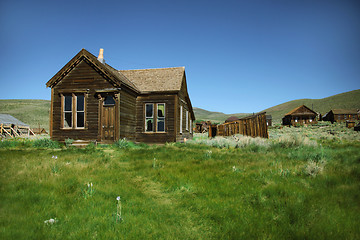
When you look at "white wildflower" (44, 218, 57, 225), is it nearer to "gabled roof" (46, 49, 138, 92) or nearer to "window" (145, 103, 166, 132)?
"gabled roof" (46, 49, 138, 92)

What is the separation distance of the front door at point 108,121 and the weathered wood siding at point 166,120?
2909mm

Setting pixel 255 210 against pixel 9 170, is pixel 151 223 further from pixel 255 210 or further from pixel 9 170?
pixel 9 170

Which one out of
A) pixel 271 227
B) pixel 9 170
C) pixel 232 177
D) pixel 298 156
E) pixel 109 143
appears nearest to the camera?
pixel 271 227

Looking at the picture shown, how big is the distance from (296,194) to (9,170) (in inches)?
287

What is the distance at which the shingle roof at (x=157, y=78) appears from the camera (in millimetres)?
17531

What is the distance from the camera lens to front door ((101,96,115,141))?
48.6ft

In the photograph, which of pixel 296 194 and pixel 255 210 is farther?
pixel 296 194

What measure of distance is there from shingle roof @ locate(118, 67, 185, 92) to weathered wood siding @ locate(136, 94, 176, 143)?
63 centimetres

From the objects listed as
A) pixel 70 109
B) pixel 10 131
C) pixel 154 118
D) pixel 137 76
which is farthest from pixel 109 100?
pixel 10 131

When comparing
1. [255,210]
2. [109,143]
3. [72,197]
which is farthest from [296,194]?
[109,143]

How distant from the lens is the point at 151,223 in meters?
3.28

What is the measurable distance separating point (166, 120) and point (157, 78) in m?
4.11

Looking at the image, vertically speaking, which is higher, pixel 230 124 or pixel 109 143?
pixel 230 124

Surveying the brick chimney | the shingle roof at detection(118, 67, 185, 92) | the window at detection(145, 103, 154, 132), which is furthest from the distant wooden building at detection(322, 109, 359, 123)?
the brick chimney
